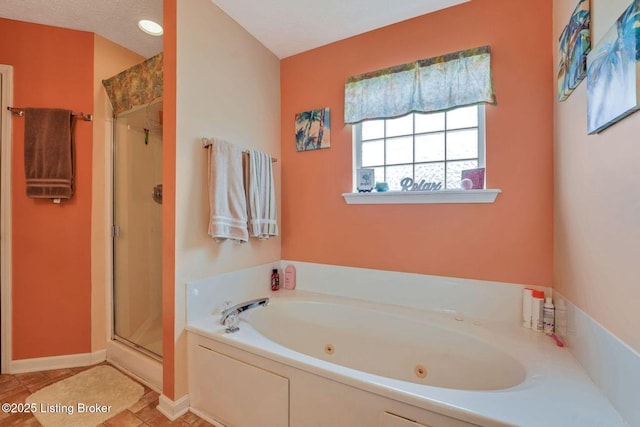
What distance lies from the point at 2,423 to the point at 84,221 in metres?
1.27

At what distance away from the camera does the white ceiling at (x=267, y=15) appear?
170cm

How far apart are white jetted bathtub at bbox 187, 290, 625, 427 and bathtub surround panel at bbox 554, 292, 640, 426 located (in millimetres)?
46

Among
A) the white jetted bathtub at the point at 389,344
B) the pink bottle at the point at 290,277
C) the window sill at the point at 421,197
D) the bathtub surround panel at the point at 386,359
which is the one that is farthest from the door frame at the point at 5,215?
the window sill at the point at 421,197

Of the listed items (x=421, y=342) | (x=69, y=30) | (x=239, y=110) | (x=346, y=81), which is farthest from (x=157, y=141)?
(x=421, y=342)

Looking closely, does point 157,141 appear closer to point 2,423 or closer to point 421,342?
point 2,423

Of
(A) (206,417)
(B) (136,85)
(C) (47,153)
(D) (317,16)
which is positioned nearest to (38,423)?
(A) (206,417)

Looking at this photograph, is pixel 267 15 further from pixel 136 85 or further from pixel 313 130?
pixel 136 85

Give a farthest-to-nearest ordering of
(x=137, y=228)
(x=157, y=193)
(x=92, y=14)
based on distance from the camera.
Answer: (x=137, y=228), (x=157, y=193), (x=92, y=14)

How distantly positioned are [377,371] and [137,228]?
2137 millimetres

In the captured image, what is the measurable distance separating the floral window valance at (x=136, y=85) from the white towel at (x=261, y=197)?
31.2 inches

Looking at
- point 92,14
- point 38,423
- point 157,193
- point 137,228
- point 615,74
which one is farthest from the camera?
point 137,228

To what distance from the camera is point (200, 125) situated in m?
1.63

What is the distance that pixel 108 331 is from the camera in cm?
210

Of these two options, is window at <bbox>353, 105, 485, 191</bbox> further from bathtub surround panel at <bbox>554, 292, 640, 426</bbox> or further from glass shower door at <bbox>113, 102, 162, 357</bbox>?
glass shower door at <bbox>113, 102, 162, 357</bbox>
